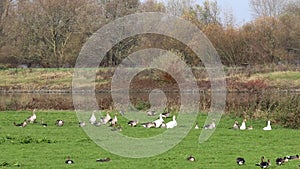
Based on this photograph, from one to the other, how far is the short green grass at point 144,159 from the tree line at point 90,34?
40221 millimetres

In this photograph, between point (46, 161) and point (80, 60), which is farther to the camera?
point (80, 60)

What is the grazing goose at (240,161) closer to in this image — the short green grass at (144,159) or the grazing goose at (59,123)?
the short green grass at (144,159)

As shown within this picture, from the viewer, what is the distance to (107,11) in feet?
219

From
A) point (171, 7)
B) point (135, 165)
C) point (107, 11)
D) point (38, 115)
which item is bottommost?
point (135, 165)

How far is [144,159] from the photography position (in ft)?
53.0

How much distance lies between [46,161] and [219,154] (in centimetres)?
507

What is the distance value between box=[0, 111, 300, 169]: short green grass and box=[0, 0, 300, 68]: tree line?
40221mm

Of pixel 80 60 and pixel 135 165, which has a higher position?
pixel 80 60

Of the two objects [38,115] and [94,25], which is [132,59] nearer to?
[94,25]

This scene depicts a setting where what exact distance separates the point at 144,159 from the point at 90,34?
2004 inches

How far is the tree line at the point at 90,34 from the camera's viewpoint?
65438 mm

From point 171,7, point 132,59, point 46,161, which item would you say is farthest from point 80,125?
point 171,7

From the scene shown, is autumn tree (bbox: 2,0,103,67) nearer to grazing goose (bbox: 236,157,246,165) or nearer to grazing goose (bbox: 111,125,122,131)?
grazing goose (bbox: 111,125,122,131)

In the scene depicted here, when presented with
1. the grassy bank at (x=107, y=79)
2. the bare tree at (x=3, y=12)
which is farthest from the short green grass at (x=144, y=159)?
the bare tree at (x=3, y=12)
